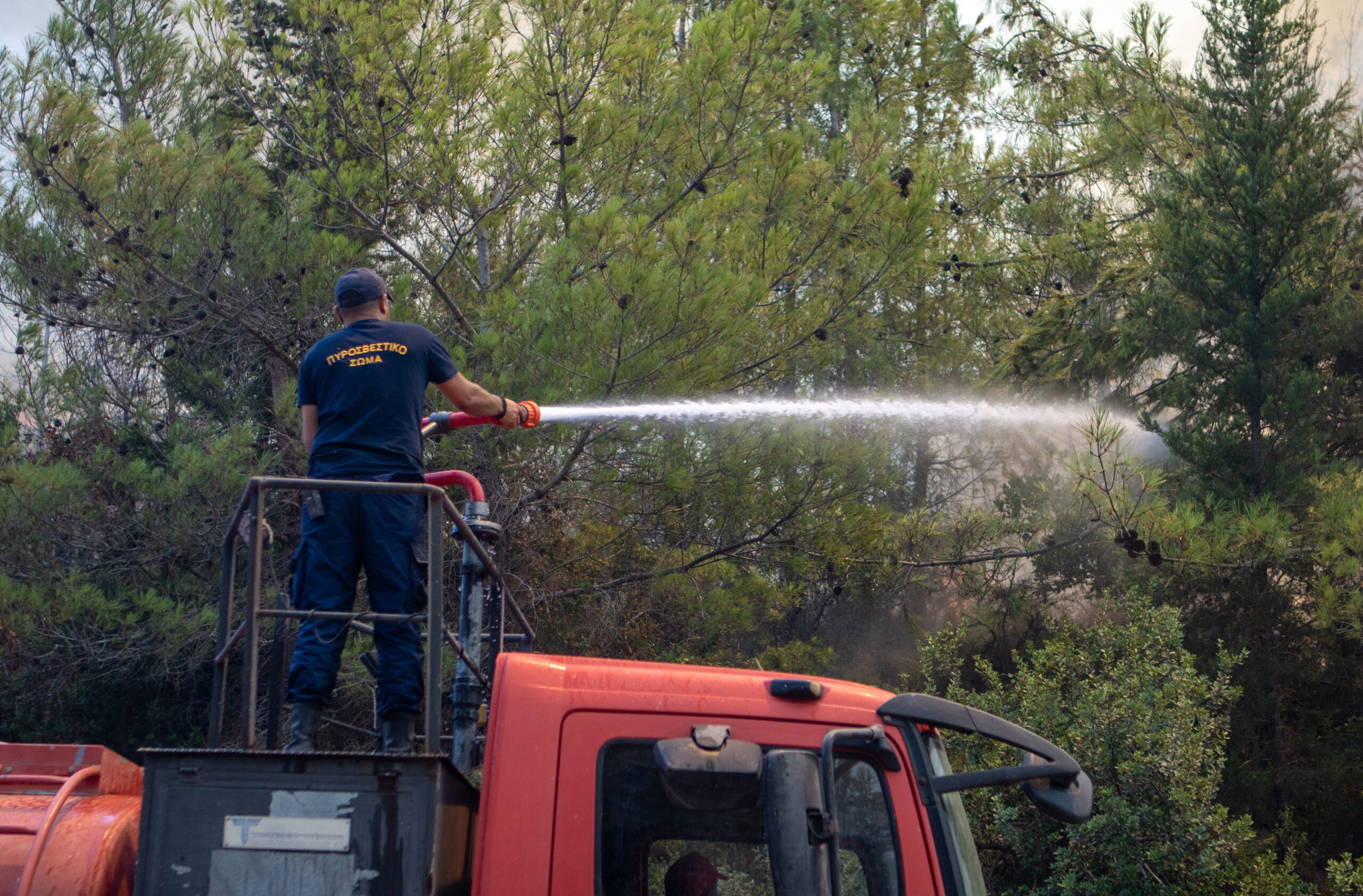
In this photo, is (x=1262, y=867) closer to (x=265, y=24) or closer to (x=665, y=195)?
(x=665, y=195)

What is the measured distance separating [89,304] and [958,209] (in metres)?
A: 8.13

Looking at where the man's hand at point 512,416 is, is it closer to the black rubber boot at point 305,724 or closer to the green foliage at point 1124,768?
the black rubber boot at point 305,724

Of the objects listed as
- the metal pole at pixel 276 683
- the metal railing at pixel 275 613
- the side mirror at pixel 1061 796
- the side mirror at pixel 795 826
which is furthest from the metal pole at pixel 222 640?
the side mirror at pixel 1061 796

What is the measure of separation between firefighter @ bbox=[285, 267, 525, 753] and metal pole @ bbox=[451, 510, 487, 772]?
161mm

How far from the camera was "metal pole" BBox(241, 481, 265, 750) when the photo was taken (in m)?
2.34

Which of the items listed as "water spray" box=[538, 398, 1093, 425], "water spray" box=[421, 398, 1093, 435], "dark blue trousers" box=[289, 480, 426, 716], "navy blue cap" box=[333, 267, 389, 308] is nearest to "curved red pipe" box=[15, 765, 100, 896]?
"dark blue trousers" box=[289, 480, 426, 716]

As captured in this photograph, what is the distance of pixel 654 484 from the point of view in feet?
26.1

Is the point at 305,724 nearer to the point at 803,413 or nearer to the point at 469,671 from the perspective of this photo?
the point at 469,671

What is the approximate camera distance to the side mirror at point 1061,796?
2.13 metres

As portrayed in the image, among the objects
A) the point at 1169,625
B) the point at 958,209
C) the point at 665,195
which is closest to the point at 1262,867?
the point at 1169,625

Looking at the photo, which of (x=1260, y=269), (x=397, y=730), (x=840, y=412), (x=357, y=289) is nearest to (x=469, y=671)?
(x=397, y=730)

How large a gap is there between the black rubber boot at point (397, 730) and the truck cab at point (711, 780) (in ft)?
1.92

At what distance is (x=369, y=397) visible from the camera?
3029mm

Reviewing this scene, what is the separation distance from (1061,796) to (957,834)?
0.25 m
